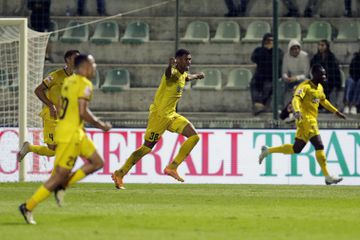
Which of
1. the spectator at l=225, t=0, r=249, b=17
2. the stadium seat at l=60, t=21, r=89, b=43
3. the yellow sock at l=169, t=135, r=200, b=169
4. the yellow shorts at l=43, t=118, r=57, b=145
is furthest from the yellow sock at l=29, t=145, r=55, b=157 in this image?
the spectator at l=225, t=0, r=249, b=17

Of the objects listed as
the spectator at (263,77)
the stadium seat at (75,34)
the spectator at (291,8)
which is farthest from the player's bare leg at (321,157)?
the stadium seat at (75,34)

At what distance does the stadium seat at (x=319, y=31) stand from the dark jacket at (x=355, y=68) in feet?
6.66

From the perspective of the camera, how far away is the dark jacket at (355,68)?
2372 cm

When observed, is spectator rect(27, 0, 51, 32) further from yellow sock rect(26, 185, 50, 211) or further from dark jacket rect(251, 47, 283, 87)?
yellow sock rect(26, 185, 50, 211)

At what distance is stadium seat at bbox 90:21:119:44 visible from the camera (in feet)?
87.4

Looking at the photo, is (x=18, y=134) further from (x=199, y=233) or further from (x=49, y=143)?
(x=199, y=233)

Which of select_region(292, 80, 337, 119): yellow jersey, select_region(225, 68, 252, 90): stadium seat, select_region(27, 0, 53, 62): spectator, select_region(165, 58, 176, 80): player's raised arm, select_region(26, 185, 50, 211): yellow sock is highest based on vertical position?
select_region(27, 0, 53, 62): spectator

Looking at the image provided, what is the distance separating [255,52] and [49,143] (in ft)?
21.2

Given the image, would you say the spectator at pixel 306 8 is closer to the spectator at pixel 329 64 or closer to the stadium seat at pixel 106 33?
the spectator at pixel 329 64

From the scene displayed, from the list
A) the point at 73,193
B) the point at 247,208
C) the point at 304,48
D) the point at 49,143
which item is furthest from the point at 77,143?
the point at 304,48

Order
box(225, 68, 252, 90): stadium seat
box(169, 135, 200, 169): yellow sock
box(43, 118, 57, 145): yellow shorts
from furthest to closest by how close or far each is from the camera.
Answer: box(225, 68, 252, 90): stadium seat → box(43, 118, 57, 145): yellow shorts → box(169, 135, 200, 169): yellow sock

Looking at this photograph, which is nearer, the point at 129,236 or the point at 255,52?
the point at 129,236

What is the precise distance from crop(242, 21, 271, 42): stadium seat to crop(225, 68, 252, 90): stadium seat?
3.31 feet

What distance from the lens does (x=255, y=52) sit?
2406 cm
